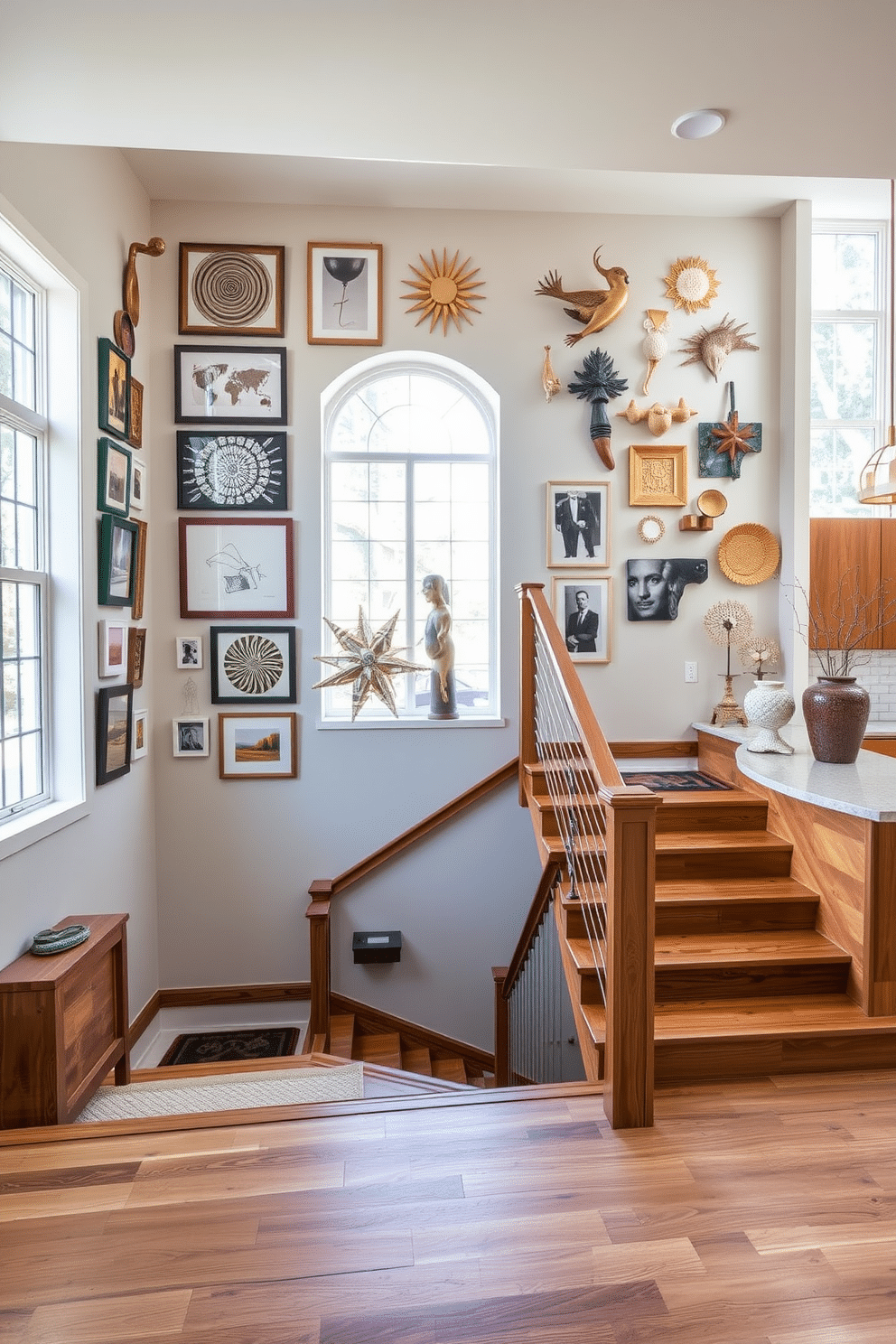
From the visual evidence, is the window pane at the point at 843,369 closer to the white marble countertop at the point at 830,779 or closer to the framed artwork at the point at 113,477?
the white marble countertop at the point at 830,779

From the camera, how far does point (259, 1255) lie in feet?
5.35

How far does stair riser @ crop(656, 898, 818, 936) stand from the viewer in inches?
109

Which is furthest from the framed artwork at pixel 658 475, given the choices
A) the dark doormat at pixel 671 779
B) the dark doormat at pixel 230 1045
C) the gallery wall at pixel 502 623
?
the dark doormat at pixel 230 1045

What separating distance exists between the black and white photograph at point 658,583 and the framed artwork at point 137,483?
262 cm

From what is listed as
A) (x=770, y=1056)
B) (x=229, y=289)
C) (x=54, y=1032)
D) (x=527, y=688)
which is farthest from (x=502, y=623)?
(x=54, y=1032)

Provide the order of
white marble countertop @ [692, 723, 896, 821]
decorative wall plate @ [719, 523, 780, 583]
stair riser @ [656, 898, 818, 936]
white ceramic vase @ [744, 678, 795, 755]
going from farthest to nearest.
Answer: decorative wall plate @ [719, 523, 780, 583], white ceramic vase @ [744, 678, 795, 755], stair riser @ [656, 898, 818, 936], white marble countertop @ [692, 723, 896, 821]

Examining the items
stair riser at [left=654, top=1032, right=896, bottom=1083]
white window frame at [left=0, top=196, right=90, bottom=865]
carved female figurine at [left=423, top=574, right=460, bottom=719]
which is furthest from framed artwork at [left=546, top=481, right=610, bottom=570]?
stair riser at [left=654, top=1032, right=896, bottom=1083]

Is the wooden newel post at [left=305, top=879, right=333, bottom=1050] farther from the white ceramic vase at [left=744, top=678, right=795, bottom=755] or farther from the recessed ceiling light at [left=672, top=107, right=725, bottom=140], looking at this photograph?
the recessed ceiling light at [left=672, top=107, right=725, bottom=140]

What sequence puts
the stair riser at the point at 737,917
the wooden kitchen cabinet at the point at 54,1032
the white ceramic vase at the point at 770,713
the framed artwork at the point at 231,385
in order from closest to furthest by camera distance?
the wooden kitchen cabinet at the point at 54,1032
the stair riser at the point at 737,917
the white ceramic vase at the point at 770,713
the framed artwork at the point at 231,385

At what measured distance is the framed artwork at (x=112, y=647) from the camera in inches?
129

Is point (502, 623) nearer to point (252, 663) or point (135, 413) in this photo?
point (252, 663)

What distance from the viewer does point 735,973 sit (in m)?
2.54

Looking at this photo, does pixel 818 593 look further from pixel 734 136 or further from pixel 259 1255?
pixel 259 1255

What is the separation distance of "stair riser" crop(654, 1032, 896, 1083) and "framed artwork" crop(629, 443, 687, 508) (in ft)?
9.21
